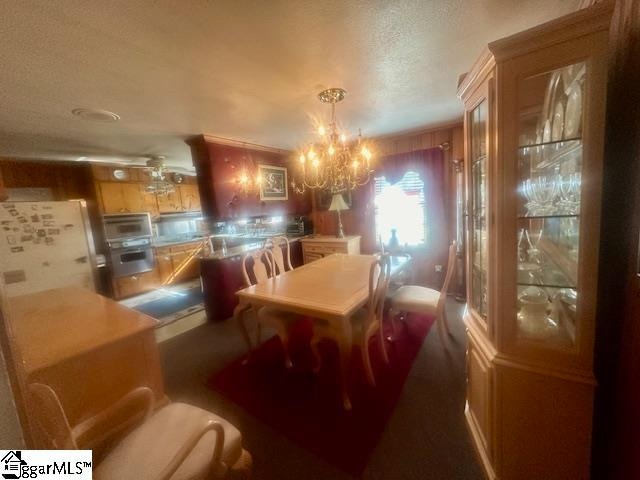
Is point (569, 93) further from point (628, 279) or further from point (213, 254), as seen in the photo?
point (213, 254)

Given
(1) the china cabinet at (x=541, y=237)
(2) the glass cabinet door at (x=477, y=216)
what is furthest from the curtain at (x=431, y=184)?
(1) the china cabinet at (x=541, y=237)

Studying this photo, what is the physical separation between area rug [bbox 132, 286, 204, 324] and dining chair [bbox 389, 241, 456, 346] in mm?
2922

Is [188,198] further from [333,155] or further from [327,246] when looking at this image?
[333,155]

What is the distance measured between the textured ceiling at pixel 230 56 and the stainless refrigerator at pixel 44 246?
94 cm

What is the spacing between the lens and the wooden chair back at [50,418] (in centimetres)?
79

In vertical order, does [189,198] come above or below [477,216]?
above

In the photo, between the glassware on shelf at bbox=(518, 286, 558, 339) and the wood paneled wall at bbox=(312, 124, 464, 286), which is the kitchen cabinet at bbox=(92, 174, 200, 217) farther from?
the glassware on shelf at bbox=(518, 286, 558, 339)

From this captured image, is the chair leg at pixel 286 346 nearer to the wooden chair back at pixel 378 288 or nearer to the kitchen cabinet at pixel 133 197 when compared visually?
the wooden chair back at pixel 378 288

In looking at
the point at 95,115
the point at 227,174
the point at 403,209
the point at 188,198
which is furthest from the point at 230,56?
the point at 188,198

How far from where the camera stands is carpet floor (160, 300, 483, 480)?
1320mm

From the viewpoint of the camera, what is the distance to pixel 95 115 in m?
2.30

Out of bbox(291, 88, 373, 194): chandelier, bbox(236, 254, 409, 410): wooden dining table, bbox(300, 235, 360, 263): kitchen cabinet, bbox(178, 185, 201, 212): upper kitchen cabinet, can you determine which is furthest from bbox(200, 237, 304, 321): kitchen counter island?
bbox(178, 185, 201, 212): upper kitchen cabinet

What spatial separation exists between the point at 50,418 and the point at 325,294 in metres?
1.43

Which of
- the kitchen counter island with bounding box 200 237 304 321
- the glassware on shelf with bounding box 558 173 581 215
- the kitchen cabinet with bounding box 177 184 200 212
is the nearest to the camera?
the glassware on shelf with bounding box 558 173 581 215
